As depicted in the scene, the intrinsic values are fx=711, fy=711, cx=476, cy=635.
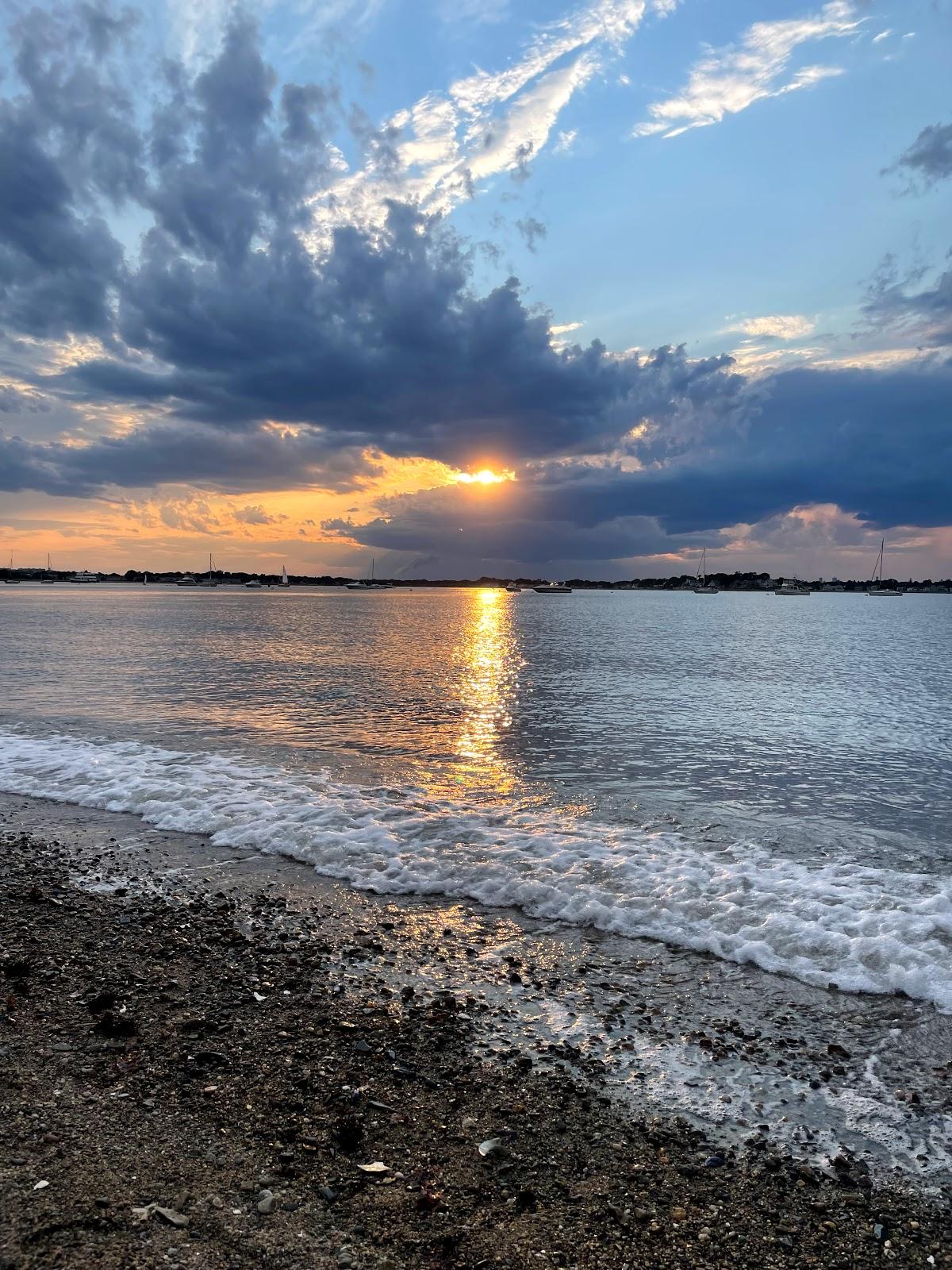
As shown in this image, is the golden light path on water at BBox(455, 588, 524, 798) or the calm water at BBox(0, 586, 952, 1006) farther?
the golden light path on water at BBox(455, 588, 524, 798)

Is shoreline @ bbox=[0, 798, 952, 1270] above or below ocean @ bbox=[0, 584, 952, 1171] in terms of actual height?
above

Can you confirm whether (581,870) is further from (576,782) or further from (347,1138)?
(347,1138)

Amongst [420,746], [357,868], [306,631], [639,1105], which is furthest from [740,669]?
[306,631]

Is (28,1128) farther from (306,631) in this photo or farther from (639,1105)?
(306,631)

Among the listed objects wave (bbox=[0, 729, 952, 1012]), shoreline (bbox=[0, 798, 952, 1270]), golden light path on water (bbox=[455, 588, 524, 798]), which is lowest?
golden light path on water (bbox=[455, 588, 524, 798])

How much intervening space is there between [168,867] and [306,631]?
7258 centimetres

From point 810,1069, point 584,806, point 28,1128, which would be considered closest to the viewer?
point 28,1128

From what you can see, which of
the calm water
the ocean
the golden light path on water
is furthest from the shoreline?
the golden light path on water

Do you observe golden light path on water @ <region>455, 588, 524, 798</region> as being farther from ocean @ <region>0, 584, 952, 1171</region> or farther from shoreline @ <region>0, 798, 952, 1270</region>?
shoreline @ <region>0, 798, 952, 1270</region>

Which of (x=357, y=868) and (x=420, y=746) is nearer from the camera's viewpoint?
(x=357, y=868)

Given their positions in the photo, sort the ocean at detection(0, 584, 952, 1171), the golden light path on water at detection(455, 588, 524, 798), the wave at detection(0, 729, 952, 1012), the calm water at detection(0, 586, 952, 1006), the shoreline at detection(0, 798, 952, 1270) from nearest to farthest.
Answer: the shoreline at detection(0, 798, 952, 1270)
the ocean at detection(0, 584, 952, 1171)
the wave at detection(0, 729, 952, 1012)
the calm water at detection(0, 586, 952, 1006)
the golden light path on water at detection(455, 588, 524, 798)

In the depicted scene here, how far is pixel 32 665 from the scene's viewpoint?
145ft

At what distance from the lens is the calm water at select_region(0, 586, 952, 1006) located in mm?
11016

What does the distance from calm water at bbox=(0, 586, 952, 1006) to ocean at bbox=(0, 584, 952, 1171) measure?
80mm
